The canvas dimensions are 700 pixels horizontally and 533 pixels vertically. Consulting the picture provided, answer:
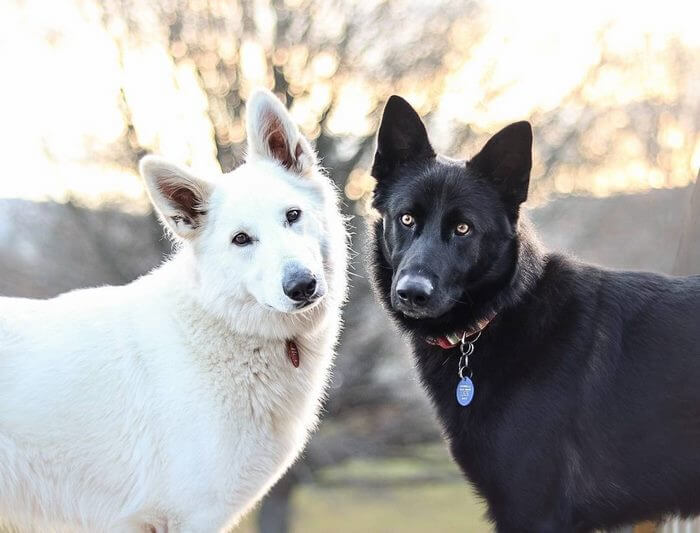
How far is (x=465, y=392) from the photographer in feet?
7.81

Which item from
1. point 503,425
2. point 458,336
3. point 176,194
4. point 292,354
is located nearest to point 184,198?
point 176,194

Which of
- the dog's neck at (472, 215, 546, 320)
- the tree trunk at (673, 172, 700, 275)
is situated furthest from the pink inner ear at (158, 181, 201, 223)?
the tree trunk at (673, 172, 700, 275)

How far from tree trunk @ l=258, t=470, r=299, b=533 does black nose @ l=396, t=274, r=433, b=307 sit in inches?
172

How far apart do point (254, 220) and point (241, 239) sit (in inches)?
3.3

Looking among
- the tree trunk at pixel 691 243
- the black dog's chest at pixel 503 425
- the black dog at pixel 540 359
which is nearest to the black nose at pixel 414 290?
the black dog at pixel 540 359

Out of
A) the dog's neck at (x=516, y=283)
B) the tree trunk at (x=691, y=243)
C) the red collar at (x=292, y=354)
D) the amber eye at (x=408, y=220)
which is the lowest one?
the tree trunk at (x=691, y=243)

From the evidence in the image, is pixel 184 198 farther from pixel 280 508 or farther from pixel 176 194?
pixel 280 508

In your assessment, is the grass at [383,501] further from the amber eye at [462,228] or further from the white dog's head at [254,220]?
the amber eye at [462,228]

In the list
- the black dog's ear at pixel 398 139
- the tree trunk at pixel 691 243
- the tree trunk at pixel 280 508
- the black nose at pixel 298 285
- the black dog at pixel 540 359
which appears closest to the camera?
the black nose at pixel 298 285

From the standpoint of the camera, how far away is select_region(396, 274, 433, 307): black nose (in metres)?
2.17

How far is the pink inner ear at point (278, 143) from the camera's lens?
2.56 meters

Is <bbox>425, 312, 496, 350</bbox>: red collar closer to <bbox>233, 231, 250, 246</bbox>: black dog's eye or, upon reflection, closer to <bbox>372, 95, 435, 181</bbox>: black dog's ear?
<bbox>372, 95, 435, 181</bbox>: black dog's ear

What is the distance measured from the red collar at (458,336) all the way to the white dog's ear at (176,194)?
941 millimetres

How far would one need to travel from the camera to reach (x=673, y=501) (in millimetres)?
2344
